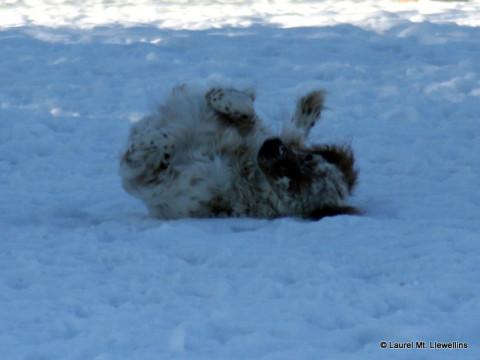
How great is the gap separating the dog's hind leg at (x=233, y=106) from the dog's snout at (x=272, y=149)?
1.29 ft

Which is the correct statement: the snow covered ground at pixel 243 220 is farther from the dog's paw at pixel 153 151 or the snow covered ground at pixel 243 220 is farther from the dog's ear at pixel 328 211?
the dog's paw at pixel 153 151

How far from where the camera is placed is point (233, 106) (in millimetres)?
5129

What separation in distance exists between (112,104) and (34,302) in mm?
4407

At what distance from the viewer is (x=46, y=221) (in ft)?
17.1

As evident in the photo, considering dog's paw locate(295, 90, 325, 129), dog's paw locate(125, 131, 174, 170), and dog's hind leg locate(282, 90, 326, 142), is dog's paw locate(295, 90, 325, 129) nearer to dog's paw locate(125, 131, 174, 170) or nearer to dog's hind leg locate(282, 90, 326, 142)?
dog's hind leg locate(282, 90, 326, 142)

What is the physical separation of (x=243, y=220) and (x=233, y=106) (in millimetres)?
705

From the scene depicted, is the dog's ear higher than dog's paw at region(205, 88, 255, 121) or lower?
lower

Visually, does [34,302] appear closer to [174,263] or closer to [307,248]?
[174,263]

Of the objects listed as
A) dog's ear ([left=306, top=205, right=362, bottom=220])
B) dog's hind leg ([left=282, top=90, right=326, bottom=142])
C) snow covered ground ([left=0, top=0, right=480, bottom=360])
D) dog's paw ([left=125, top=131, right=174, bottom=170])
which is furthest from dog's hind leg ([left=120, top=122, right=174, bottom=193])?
dog's hind leg ([left=282, top=90, right=326, bottom=142])

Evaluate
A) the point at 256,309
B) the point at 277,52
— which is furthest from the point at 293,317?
the point at 277,52

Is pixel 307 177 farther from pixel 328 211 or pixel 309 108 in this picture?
pixel 309 108

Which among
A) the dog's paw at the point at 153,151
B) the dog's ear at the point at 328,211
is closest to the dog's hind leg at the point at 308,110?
the dog's ear at the point at 328,211

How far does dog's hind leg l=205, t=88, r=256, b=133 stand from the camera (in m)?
5.13

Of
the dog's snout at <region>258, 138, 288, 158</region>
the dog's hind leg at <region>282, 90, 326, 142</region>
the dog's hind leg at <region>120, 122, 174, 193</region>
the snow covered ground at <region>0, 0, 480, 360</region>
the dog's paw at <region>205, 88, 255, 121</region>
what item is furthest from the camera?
the dog's hind leg at <region>282, 90, 326, 142</region>
